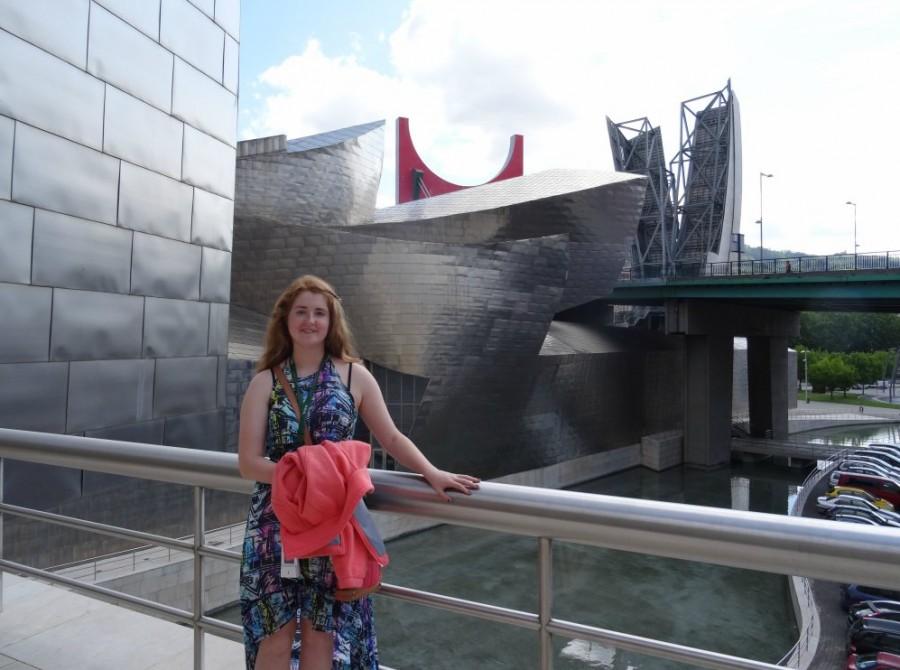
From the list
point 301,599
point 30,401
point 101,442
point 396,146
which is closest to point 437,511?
point 301,599

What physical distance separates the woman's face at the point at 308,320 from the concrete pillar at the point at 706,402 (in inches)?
1099

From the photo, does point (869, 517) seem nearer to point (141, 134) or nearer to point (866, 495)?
point (866, 495)

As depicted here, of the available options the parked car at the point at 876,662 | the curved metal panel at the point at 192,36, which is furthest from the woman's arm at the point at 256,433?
the parked car at the point at 876,662

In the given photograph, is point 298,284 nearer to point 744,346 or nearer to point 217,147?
point 217,147

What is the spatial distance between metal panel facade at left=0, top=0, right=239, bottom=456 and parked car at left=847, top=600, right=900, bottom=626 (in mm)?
9815

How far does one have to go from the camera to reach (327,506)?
1.51 metres

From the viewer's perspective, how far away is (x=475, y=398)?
59.4 ft

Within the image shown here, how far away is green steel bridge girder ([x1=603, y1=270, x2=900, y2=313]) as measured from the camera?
70.1 ft

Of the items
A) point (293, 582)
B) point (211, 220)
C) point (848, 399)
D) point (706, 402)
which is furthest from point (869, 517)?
point (848, 399)

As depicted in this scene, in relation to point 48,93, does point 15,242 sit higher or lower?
lower

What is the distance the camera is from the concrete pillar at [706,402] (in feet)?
90.2

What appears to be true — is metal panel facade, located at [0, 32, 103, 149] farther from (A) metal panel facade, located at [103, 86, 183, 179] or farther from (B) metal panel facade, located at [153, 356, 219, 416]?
(B) metal panel facade, located at [153, 356, 219, 416]

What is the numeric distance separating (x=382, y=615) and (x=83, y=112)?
29.2ft

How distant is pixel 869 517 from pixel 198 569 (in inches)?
680
